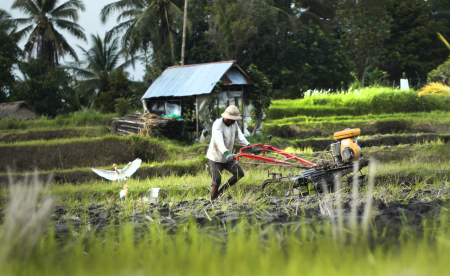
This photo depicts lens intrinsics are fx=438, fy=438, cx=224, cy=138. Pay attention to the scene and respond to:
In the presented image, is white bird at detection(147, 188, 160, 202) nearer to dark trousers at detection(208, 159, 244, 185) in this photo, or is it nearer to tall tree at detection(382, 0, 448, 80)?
dark trousers at detection(208, 159, 244, 185)

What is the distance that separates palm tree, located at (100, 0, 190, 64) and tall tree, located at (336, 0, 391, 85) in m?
9.88

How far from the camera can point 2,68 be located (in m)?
21.4

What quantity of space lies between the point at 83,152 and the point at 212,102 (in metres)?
3.92

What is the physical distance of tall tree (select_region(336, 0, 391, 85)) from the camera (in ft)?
83.2

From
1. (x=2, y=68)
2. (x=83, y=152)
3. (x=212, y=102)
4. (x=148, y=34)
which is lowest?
(x=83, y=152)

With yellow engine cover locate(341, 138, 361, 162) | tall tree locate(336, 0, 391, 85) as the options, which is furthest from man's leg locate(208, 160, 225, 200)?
tall tree locate(336, 0, 391, 85)

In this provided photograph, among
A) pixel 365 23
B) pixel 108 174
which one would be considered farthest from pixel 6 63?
pixel 365 23

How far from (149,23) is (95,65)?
5.37 metres

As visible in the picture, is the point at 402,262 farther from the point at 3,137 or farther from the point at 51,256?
the point at 3,137

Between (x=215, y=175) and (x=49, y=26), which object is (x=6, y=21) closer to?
(x=49, y=26)

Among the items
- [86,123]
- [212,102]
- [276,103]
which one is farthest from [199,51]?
[212,102]


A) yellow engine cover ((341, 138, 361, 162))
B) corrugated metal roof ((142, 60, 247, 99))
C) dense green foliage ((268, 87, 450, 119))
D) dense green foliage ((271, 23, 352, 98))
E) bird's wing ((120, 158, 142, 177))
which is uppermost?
dense green foliage ((271, 23, 352, 98))

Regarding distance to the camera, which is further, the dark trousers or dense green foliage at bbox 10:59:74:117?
dense green foliage at bbox 10:59:74:117

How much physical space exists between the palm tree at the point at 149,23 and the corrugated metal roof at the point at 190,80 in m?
9.24
